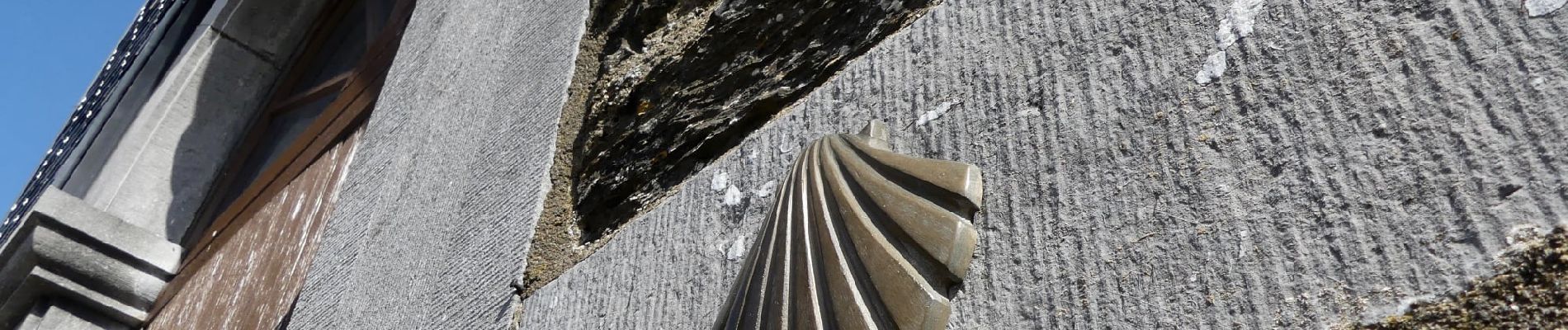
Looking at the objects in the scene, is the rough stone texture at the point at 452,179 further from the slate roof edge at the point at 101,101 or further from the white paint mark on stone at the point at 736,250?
the slate roof edge at the point at 101,101


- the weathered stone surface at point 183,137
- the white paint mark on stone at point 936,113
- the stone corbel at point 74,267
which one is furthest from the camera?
the weathered stone surface at point 183,137

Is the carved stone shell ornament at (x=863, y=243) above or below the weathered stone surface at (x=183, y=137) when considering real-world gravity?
above

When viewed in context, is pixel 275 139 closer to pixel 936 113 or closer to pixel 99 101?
pixel 99 101

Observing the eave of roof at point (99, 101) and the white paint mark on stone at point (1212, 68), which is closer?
the white paint mark on stone at point (1212, 68)

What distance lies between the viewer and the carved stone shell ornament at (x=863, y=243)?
771 mm

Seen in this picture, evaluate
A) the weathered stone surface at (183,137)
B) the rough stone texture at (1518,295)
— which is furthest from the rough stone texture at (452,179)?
the weathered stone surface at (183,137)

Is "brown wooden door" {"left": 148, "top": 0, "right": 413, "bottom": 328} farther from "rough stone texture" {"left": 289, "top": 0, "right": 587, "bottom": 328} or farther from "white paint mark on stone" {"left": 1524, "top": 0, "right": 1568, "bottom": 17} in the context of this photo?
"white paint mark on stone" {"left": 1524, "top": 0, "right": 1568, "bottom": 17}

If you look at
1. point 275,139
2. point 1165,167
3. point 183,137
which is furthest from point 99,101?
point 1165,167

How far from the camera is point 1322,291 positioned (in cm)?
59

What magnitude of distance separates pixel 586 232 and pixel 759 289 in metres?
0.48

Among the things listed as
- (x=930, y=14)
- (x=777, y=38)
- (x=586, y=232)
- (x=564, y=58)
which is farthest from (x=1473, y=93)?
(x=564, y=58)

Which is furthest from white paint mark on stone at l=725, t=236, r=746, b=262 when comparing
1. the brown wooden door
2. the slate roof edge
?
the slate roof edge

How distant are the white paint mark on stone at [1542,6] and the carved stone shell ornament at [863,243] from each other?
34 cm

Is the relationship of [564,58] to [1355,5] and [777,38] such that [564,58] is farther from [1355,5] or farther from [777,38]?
[1355,5]
